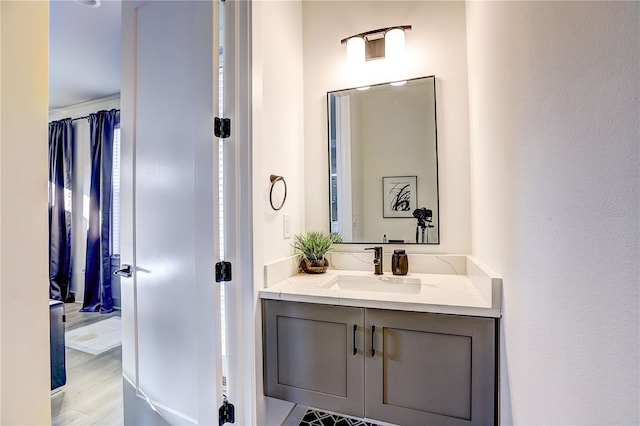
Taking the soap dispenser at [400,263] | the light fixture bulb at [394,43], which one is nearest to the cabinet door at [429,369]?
the soap dispenser at [400,263]

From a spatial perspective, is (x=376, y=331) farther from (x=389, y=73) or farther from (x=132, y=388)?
(x=389, y=73)

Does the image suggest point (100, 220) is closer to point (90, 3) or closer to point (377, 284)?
point (90, 3)

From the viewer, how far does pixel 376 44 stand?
6.03ft

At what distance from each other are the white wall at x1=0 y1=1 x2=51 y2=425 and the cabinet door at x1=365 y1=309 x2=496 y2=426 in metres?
1.06

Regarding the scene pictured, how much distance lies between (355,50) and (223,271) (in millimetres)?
1542

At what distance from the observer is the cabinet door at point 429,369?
1107mm

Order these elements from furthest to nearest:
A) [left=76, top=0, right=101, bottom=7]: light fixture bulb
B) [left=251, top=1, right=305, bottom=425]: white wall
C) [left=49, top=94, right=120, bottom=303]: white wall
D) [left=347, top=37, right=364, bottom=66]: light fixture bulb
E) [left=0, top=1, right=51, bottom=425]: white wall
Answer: [left=49, top=94, right=120, bottom=303]: white wall
[left=76, top=0, right=101, bottom=7]: light fixture bulb
[left=347, top=37, right=364, bottom=66]: light fixture bulb
[left=251, top=1, right=305, bottom=425]: white wall
[left=0, top=1, right=51, bottom=425]: white wall

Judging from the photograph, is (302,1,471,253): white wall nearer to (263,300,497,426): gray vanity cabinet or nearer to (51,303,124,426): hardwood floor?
(263,300,497,426): gray vanity cabinet

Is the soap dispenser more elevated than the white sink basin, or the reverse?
the soap dispenser

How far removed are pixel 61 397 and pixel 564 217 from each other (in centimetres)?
282

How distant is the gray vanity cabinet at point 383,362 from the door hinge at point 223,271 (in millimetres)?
235

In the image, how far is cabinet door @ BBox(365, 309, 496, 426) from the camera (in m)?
1.11

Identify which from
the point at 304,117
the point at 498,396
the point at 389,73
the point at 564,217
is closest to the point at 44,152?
the point at 564,217

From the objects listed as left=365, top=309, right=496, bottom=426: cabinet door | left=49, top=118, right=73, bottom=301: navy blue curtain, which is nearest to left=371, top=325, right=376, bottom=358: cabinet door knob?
left=365, top=309, right=496, bottom=426: cabinet door
